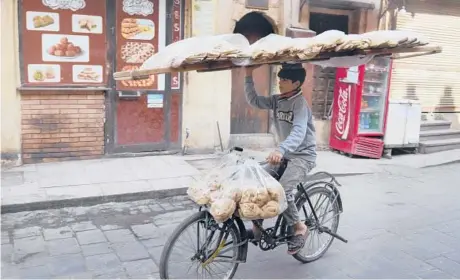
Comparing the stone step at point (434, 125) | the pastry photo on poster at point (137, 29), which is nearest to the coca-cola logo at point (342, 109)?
the stone step at point (434, 125)

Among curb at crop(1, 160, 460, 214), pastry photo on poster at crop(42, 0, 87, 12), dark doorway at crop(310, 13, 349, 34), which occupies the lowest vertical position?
curb at crop(1, 160, 460, 214)

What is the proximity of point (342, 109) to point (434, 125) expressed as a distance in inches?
120

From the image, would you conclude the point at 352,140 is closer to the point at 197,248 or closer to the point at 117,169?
the point at 117,169

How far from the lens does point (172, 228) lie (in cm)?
538

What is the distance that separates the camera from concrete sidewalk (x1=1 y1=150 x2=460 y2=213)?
6.02 meters

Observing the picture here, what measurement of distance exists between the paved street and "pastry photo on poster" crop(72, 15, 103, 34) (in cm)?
320

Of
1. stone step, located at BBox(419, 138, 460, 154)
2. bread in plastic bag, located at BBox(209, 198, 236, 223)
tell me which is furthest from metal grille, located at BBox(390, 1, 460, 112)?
bread in plastic bag, located at BBox(209, 198, 236, 223)

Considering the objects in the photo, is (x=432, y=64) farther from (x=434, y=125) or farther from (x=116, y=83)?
(x=116, y=83)

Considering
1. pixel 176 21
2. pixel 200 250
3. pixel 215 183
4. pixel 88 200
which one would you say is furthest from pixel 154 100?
pixel 200 250

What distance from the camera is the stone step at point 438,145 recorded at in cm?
1026

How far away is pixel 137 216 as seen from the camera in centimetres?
575

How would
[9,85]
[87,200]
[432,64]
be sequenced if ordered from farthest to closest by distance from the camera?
[432,64]
[9,85]
[87,200]

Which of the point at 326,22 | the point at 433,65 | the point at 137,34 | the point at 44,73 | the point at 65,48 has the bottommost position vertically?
the point at 44,73

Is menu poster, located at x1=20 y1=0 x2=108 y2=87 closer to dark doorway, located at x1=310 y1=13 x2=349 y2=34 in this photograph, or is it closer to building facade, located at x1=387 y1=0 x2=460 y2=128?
dark doorway, located at x1=310 y1=13 x2=349 y2=34
